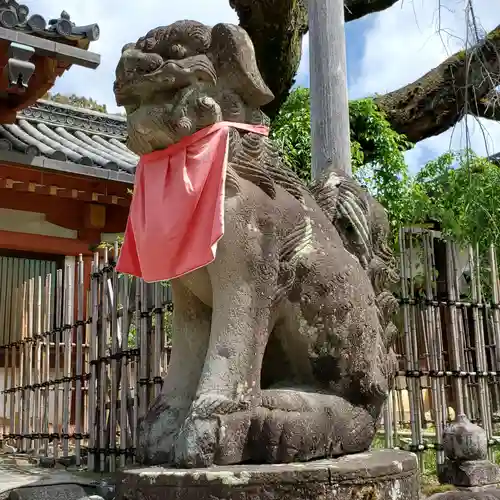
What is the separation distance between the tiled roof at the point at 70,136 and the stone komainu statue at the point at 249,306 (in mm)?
3768

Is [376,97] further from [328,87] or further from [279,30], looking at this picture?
[328,87]

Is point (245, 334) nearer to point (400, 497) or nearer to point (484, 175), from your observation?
point (400, 497)

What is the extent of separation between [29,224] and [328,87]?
4073 millimetres

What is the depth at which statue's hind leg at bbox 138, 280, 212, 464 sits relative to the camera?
1.90 m

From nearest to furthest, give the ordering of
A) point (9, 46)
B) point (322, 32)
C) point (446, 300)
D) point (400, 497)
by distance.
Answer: point (400, 497) < point (322, 32) < point (446, 300) < point (9, 46)

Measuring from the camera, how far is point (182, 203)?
6.32 ft

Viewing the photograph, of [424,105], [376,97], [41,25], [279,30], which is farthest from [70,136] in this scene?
[424,105]

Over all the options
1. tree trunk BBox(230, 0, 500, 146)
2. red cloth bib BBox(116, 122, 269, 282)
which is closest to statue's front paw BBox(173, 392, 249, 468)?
red cloth bib BBox(116, 122, 269, 282)

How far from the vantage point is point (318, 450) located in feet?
6.03

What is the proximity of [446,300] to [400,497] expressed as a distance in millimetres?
2501

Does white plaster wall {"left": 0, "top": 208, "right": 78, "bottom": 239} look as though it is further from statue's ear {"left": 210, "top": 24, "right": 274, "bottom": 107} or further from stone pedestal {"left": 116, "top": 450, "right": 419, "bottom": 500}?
stone pedestal {"left": 116, "top": 450, "right": 419, "bottom": 500}

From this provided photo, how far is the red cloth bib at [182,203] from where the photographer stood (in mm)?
1839

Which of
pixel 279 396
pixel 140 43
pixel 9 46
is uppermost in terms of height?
pixel 9 46

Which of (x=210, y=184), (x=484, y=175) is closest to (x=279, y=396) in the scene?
(x=210, y=184)
